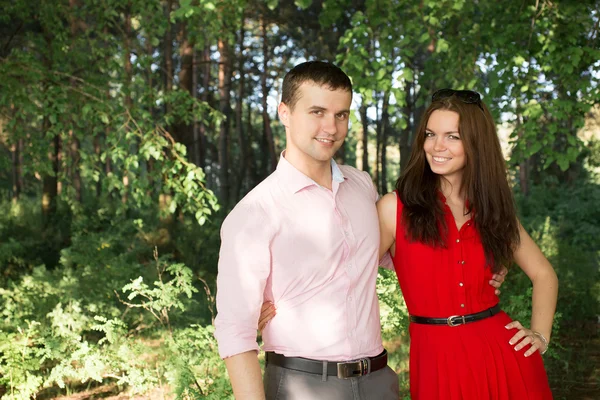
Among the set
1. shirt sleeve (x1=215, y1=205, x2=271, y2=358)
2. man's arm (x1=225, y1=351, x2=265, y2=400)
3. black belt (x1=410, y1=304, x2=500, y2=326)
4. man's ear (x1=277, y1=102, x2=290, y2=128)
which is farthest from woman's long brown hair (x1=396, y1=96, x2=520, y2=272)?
man's arm (x1=225, y1=351, x2=265, y2=400)

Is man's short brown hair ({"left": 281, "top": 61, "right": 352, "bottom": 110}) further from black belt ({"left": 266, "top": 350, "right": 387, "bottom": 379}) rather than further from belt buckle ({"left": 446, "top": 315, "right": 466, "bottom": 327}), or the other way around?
belt buckle ({"left": 446, "top": 315, "right": 466, "bottom": 327})

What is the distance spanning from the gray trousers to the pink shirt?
8cm

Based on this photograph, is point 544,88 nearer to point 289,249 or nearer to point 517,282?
point 517,282

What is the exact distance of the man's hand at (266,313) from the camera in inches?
99.9

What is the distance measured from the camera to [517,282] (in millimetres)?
8109

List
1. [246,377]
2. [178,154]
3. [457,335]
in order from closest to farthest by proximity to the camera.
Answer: [246,377], [457,335], [178,154]

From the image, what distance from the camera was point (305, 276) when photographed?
250 cm

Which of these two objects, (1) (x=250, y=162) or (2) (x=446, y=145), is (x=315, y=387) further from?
(1) (x=250, y=162)

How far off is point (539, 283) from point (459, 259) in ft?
1.62

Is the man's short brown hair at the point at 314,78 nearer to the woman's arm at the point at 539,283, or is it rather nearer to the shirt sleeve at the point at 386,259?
A: the shirt sleeve at the point at 386,259

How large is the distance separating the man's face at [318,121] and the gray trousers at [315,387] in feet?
2.76

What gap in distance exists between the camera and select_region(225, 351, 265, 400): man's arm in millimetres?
2375

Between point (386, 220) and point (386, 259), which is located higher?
point (386, 220)

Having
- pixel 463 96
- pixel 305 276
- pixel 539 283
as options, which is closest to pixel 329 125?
pixel 305 276
